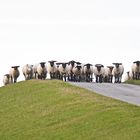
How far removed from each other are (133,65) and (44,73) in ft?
35.8

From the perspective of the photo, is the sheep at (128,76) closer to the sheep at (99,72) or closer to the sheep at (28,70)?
the sheep at (99,72)

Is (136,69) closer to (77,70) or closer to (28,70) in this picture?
(77,70)

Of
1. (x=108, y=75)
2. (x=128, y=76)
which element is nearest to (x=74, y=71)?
(x=108, y=75)

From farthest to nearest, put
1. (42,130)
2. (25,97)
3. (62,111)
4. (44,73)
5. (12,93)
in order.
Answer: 1. (44,73)
2. (12,93)
3. (25,97)
4. (62,111)
5. (42,130)

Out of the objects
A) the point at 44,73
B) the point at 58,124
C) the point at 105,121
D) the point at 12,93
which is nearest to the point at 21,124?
the point at 58,124

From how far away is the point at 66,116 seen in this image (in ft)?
117

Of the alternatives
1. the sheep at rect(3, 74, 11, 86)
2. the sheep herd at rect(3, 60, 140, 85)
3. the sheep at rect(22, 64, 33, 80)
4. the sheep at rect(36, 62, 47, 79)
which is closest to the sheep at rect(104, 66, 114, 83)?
the sheep herd at rect(3, 60, 140, 85)

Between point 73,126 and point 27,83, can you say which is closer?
point 73,126

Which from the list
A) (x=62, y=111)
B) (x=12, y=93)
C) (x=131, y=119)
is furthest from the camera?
(x=12, y=93)

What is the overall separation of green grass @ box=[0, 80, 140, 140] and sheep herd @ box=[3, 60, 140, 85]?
14.0m

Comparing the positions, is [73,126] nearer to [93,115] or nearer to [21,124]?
[93,115]

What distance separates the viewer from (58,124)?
34.3 metres

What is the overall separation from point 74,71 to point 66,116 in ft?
91.9

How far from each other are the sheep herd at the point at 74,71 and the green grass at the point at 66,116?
14.0 meters
